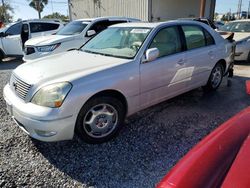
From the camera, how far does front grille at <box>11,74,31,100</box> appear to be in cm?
276

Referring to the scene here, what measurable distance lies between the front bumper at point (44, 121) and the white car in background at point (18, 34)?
713cm

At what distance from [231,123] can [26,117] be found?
213 centimetres

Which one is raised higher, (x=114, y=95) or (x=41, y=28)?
(x=41, y=28)

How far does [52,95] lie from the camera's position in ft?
8.37

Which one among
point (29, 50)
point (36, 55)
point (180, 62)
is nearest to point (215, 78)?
point (180, 62)

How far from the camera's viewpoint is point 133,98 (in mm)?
3191

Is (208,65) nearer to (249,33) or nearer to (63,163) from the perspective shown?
(63,163)

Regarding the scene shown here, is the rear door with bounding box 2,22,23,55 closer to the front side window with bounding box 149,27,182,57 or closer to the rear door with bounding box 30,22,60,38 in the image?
the rear door with bounding box 30,22,60,38

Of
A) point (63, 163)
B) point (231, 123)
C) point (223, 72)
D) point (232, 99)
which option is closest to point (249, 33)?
point (223, 72)

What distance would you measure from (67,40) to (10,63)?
11.6 feet

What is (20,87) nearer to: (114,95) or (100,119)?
(100,119)

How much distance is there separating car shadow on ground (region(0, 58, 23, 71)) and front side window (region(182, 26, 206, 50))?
6.42 m

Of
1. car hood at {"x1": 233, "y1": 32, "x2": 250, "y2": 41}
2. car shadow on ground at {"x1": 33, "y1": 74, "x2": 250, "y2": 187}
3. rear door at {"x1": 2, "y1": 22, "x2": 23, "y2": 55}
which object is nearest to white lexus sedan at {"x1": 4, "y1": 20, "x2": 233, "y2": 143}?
A: car shadow on ground at {"x1": 33, "y1": 74, "x2": 250, "y2": 187}

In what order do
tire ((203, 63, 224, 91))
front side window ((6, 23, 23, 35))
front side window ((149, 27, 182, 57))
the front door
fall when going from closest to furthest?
1. the front door
2. front side window ((149, 27, 182, 57))
3. tire ((203, 63, 224, 91))
4. front side window ((6, 23, 23, 35))
